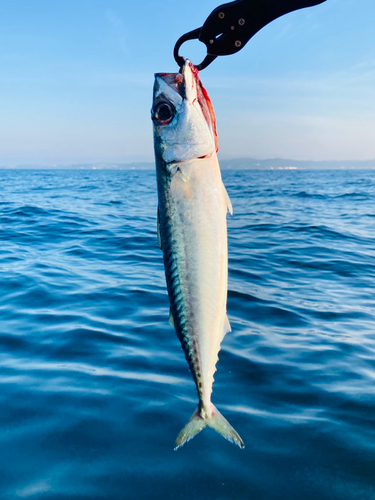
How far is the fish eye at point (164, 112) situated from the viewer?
7.17 feet

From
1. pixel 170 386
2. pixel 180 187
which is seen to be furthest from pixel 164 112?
pixel 170 386

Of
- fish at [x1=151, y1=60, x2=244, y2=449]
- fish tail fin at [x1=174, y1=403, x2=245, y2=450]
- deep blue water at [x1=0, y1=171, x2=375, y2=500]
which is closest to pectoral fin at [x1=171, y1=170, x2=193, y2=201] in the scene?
fish at [x1=151, y1=60, x2=244, y2=449]

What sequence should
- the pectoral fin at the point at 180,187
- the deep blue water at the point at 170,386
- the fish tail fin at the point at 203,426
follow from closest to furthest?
the pectoral fin at the point at 180,187
the fish tail fin at the point at 203,426
the deep blue water at the point at 170,386

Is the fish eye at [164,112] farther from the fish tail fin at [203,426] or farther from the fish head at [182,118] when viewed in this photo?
the fish tail fin at [203,426]

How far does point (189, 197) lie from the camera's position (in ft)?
7.06

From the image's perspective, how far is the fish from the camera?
7.08ft

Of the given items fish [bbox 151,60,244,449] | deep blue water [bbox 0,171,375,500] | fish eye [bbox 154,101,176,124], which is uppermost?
fish eye [bbox 154,101,176,124]

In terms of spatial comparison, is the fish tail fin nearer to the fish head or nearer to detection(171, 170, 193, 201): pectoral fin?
detection(171, 170, 193, 201): pectoral fin

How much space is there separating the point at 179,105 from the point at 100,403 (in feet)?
11.3

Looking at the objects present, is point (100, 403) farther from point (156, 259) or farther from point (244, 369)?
point (156, 259)

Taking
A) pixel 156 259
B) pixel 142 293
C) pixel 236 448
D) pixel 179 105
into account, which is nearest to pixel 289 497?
pixel 236 448

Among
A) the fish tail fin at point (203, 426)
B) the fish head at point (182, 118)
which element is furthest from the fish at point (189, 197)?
the fish tail fin at point (203, 426)

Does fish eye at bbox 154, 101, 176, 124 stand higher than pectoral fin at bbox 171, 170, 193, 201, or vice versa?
fish eye at bbox 154, 101, 176, 124

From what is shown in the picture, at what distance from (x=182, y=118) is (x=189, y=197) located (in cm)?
42
